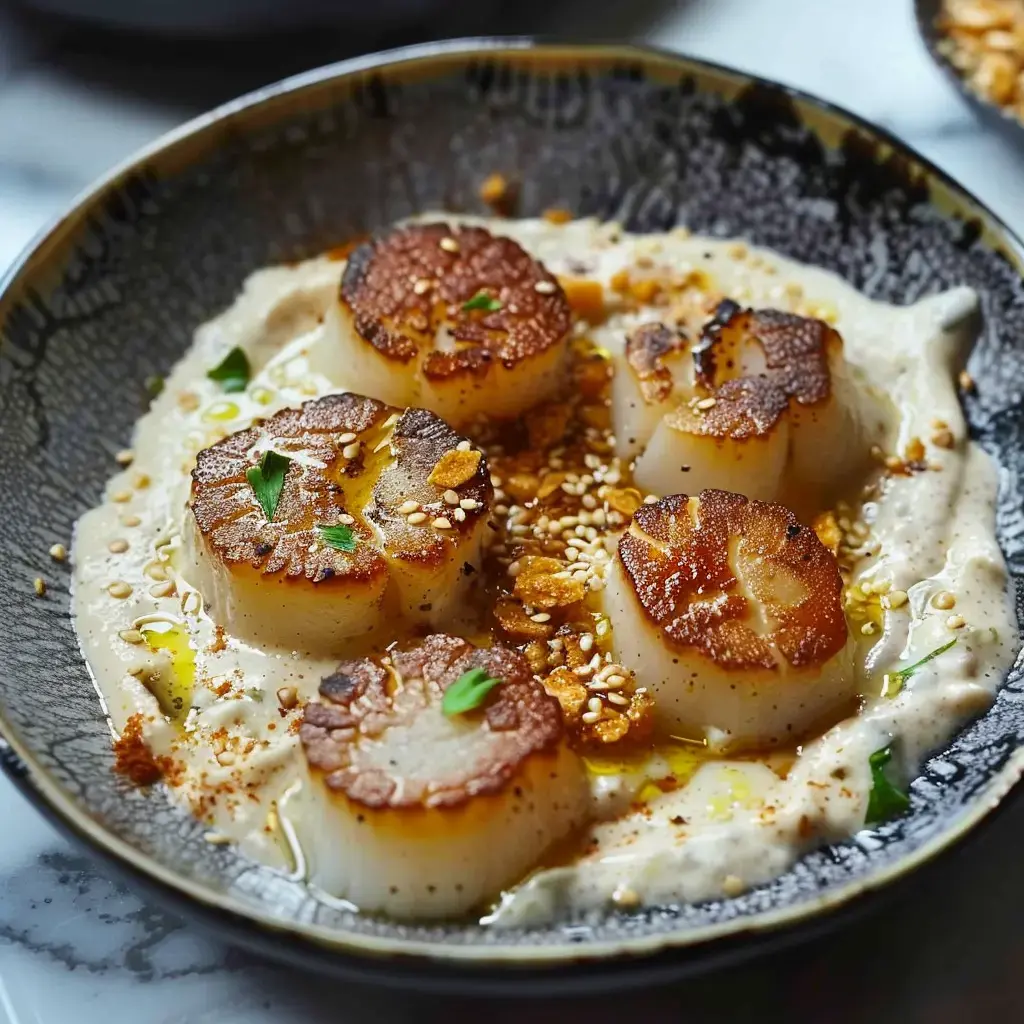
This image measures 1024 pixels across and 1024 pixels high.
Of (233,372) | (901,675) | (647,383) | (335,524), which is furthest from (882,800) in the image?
(233,372)

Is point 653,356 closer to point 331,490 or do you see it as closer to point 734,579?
point 734,579

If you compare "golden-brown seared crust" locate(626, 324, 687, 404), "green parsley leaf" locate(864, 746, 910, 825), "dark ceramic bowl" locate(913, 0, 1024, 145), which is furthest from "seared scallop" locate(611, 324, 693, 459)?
"dark ceramic bowl" locate(913, 0, 1024, 145)

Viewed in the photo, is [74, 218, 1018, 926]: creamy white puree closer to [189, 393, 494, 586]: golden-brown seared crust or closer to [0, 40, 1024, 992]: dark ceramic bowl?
[0, 40, 1024, 992]: dark ceramic bowl

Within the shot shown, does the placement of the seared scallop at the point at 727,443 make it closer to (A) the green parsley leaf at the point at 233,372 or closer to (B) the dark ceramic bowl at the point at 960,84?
(A) the green parsley leaf at the point at 233,372

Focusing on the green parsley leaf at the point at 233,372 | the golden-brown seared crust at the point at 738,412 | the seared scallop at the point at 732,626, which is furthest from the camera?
the green parsley leaf at the point at 233,372

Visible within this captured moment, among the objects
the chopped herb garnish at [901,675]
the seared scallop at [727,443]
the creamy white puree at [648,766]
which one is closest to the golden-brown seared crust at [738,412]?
the seared scallop at [727,443]
